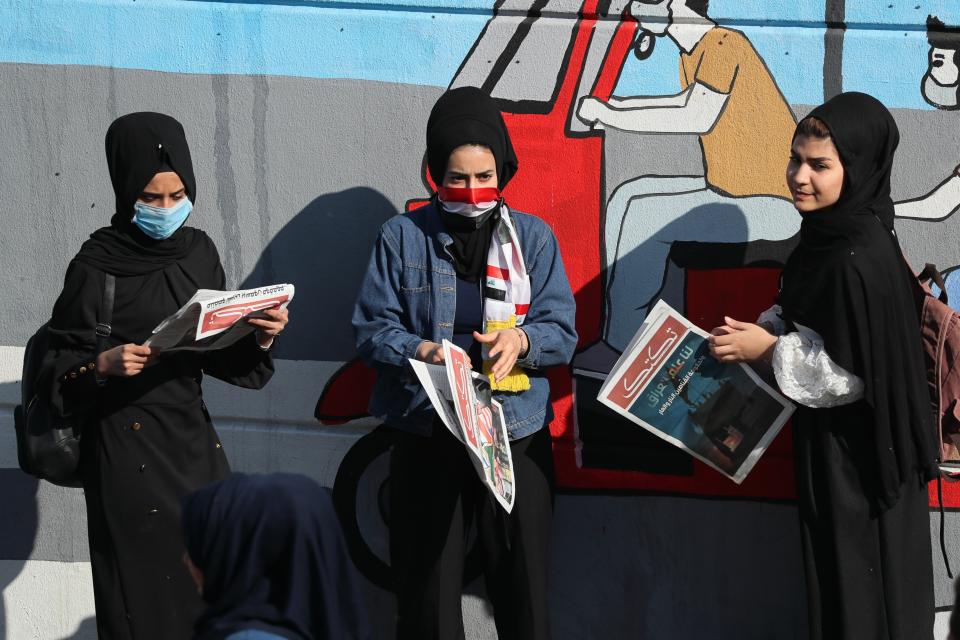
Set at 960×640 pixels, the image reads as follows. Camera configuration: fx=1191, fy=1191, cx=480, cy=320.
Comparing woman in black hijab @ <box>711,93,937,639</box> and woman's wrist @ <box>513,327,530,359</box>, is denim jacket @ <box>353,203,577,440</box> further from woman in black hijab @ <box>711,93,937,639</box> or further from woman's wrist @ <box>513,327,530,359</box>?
woman in black hijab @ <box>711,93,937,639</box>

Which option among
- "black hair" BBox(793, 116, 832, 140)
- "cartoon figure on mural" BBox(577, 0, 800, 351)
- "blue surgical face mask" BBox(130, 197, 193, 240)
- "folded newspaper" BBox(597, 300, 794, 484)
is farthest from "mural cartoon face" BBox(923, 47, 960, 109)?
"blue surgical face mask" BBox(130, 197, 193, 240)

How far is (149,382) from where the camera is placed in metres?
3.79

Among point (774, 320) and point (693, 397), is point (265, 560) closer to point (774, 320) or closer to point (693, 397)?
point (693, 397)

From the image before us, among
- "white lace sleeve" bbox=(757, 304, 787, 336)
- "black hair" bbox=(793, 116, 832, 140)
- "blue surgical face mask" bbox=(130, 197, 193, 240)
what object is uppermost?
"black hair" bbox=(793, 116, 832, 140)

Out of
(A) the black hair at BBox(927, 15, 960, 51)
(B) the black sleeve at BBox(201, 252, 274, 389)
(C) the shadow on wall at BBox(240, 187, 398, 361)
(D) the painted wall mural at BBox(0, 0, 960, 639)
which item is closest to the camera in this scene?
(B) the black sleeve at BBox(201, 252, 274, 389)

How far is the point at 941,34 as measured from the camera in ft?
13.9

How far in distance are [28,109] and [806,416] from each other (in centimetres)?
314

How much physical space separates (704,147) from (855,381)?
120 cm

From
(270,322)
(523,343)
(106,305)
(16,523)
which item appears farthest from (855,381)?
(16,523)

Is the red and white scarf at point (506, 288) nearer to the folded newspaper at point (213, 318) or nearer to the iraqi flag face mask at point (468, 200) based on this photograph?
the iraqi flag face mask at point (468, 200)

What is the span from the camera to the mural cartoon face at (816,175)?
3.66m

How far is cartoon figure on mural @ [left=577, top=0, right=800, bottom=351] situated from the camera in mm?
4359

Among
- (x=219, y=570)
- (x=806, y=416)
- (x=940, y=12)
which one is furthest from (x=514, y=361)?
(x=940, y=12)

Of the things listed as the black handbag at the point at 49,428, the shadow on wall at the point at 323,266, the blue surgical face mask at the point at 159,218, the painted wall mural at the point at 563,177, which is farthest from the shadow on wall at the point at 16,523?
the blue surgical face mask at the point at 159,218
